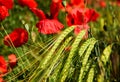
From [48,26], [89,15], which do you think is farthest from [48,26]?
[89,15]

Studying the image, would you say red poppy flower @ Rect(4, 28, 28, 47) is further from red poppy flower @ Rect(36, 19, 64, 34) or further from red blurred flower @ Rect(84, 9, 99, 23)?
red blurred flower @ Rect(84, 9, 99, 23)

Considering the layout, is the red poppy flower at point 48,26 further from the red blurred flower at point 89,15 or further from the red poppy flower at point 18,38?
the red blurred flower at point 89,15

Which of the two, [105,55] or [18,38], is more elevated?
[18,38]

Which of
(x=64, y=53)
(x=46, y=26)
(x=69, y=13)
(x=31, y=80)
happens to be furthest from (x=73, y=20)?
(x=31, y=80)

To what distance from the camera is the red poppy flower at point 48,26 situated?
1.72 m

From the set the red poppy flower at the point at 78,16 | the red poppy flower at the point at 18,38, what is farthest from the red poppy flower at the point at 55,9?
the red poppy flower at the point at 18,38

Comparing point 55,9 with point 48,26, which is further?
point 55,9

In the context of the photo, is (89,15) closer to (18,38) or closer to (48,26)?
(48,26)

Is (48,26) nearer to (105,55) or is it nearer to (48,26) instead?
(48,26)

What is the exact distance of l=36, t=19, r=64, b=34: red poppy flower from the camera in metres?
1.72

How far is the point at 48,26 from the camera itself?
5.70ft

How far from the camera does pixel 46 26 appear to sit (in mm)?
1728

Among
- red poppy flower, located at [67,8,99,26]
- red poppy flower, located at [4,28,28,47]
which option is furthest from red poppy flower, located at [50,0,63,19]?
red poppy flower, located at [4,28,28,47]

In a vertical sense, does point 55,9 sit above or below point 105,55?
above
